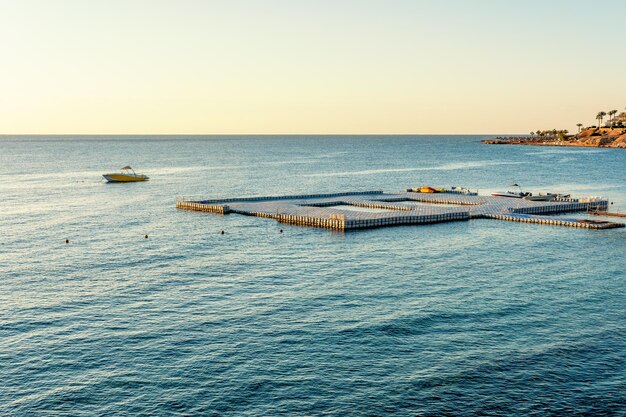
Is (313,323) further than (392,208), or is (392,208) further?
(392,208)

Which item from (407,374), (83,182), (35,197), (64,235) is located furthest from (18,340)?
(83,182)

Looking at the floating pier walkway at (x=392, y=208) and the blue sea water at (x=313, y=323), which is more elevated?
the floating pier walkway at (x=392, y=208)

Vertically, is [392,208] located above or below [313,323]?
above

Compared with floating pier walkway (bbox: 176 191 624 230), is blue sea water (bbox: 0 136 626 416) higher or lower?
lower

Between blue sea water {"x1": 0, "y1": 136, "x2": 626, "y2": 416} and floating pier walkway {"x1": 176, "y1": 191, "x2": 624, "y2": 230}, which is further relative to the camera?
floating pier walkway {"x1": 176, "y1": 191, "x2": 624, "y2": 230}

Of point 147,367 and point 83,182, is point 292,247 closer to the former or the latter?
point 147,367
